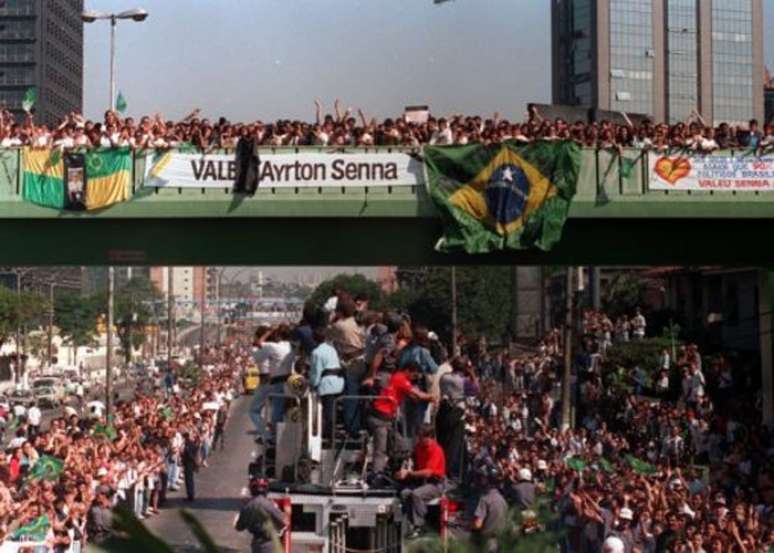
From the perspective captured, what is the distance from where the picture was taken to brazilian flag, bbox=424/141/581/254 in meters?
23.2

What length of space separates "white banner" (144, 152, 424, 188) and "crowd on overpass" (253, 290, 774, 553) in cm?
481

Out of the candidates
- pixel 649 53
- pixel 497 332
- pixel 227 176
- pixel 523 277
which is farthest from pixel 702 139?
pixel 649 53

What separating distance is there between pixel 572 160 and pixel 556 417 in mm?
11009

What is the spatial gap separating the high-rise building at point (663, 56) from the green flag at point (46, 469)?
90.6 meters

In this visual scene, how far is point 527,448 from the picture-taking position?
2261 centimetres

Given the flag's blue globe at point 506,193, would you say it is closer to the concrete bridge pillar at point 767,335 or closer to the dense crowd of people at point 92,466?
the concrete bridge pillar at point 767,335

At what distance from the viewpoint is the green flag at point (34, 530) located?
585 inches

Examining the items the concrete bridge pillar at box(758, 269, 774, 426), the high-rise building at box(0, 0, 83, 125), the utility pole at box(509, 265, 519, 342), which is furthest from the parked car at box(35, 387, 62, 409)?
the high-rise building at box(0, 0, 83, 125)

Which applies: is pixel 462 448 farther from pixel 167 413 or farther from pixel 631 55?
pixel 631 55

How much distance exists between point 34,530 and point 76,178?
31.7 feet

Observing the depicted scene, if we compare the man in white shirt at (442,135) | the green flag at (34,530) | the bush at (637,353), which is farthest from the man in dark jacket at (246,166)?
the bush at (637,353)

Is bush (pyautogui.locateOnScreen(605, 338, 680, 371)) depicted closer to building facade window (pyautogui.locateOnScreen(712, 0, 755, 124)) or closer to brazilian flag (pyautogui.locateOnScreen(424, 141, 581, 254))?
brazilian flag (pyautogui.locateOnScreen(424, 141, 581, 254))

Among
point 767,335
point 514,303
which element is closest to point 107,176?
point 767,335

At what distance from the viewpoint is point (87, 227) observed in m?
24.3
